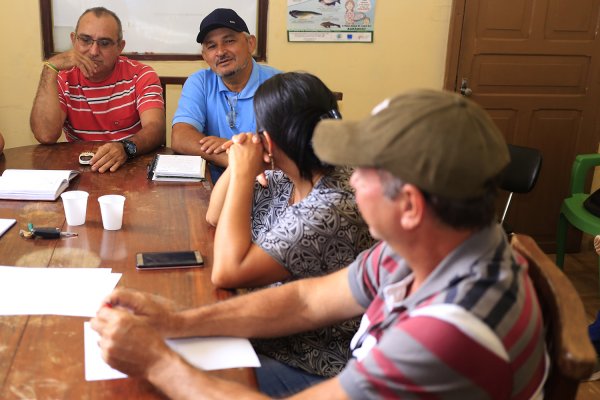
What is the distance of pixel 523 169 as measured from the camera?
105 inches

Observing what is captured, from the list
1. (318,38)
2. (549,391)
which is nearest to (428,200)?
(549,391)

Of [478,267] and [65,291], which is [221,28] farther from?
[478,267]

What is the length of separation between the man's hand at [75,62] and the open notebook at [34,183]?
2.23ft

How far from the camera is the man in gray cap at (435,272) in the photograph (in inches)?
29.3

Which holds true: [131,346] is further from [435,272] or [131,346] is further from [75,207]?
[75,207]

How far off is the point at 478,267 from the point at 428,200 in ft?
0.37

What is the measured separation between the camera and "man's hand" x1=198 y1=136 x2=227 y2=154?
95.0 inches

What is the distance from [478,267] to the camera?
0.80 metres

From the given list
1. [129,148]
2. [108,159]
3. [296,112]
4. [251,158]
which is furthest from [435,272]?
[129,148]

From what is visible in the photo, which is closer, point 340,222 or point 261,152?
point 340,222

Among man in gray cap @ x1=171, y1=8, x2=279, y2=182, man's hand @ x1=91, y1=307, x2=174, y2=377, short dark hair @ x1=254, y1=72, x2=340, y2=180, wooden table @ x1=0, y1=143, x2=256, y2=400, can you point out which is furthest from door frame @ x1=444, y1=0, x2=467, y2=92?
man's hand @ x1=91, y1=307, x2=174, y2=377

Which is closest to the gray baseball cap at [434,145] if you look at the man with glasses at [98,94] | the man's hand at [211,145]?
the man's hand at [211,145]

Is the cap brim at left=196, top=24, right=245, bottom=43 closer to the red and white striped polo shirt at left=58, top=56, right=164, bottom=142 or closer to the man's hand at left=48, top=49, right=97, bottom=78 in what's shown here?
the red and white striped polo shirt at left=58, top=56, right=164, bottom=142

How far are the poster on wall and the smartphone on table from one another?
2.20 meters
